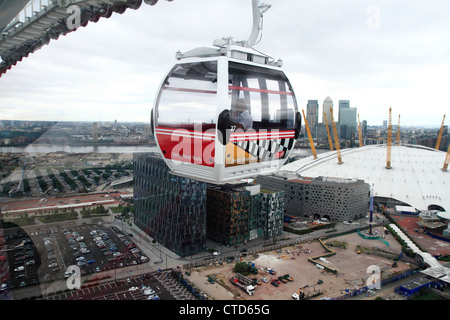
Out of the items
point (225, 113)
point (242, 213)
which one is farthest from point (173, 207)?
point (225, 113)

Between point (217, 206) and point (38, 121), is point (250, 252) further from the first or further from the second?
point (38, 121)

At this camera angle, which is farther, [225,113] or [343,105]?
[343,105]

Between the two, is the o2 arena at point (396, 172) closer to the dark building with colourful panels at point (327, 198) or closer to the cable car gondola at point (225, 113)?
the dark building with colourful panels at point (327, 198)

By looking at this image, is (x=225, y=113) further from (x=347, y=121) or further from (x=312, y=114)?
(x=347, y=121)

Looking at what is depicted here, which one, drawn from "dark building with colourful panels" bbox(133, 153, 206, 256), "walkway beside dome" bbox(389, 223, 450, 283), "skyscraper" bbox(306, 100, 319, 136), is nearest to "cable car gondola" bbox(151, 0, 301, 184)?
"dark building with colourful panels" bbox(133, 153, 206, 256)

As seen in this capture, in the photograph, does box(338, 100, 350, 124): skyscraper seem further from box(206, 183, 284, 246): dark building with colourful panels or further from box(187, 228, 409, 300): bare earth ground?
box(206, 183, 284, 246): dark building with colourful panels

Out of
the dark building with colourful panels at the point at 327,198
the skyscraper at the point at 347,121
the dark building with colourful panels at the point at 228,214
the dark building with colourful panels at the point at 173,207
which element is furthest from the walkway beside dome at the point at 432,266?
the skyscraper at the point at 347,121
